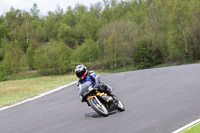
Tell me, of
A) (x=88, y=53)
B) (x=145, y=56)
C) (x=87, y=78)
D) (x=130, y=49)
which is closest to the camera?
(x=87, y=78)

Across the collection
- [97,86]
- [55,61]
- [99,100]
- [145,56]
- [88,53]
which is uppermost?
[97,86]

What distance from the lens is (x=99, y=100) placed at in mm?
9453

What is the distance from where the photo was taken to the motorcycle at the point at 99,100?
908cm

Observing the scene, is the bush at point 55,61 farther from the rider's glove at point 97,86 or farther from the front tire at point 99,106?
the front tire at point 99,106

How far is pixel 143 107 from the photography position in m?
10.6

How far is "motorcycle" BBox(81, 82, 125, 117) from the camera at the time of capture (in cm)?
908

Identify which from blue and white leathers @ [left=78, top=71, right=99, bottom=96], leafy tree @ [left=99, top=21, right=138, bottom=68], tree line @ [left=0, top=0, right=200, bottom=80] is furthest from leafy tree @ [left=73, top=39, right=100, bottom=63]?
blue and white leathers @ [left=78, top=71, right=99, bottom=96]

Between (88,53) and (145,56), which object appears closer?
(145,56)

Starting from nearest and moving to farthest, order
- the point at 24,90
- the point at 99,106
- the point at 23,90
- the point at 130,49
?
1. the point at 99,106
2. the point at 24,90
3. the point at 23,90
4. the point at 130,49

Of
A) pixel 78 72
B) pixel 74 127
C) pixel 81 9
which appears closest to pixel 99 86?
pixel 78 72

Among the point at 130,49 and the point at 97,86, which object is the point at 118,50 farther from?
the point at 97,86

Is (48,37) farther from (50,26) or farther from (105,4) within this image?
(105,4)

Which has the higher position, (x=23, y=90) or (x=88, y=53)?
(x=88, y=53)

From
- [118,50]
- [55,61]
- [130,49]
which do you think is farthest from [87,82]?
[130,49]
